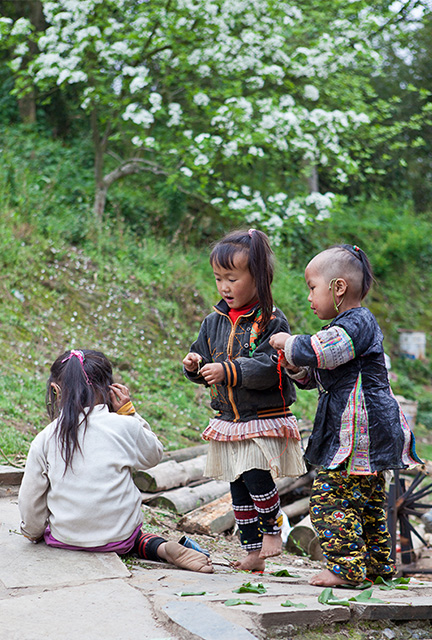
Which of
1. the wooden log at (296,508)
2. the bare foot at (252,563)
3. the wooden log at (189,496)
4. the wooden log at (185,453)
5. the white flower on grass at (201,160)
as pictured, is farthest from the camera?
the white flower on grass at (201,160)

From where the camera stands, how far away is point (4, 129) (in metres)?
10.3

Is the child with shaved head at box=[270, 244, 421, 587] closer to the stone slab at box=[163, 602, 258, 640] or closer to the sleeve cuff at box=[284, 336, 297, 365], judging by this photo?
the sleeve cuff at box=[284, 336, 297, 365]

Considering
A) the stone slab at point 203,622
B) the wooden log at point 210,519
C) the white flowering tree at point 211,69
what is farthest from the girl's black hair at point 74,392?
the white flowering tree at point 211,69

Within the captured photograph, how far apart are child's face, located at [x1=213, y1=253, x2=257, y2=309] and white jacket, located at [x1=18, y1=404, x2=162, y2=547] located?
81 cm

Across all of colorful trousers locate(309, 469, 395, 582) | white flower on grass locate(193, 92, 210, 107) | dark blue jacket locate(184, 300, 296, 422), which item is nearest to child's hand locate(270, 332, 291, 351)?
dark blue jacket locate(184, 300, 296, 422)

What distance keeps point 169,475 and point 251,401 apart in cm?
174

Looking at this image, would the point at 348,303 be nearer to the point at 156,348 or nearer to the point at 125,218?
the point at 156,348

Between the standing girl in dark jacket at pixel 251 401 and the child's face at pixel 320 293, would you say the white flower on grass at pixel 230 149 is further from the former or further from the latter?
the child's face at pixel 320 293

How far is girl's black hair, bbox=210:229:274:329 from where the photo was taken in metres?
3.01

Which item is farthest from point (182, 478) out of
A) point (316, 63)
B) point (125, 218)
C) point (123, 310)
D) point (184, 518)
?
point (316, 63)

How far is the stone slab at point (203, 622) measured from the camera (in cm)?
174

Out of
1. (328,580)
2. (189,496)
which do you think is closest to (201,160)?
(189,496)

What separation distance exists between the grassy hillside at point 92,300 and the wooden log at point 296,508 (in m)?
1.10

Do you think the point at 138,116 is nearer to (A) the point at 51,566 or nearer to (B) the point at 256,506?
(B) the point at 256,506
